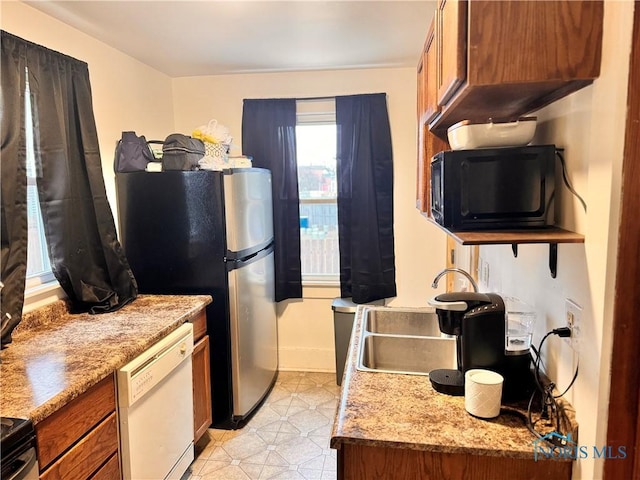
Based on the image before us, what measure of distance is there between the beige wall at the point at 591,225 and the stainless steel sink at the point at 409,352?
0.51 meters

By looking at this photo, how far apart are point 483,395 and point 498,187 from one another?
1.92 ft

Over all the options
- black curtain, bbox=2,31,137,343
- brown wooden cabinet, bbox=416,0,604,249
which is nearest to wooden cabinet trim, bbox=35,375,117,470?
black curtain, bbox=2,31,137,343

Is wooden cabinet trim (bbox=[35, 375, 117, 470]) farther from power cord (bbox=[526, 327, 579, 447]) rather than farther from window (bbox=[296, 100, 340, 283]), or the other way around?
window (bbox=[296, 100, 340, 283])

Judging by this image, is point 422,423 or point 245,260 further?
point 245,260

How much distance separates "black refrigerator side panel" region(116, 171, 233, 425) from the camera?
2.53 m

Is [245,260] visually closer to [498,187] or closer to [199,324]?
[199,324]

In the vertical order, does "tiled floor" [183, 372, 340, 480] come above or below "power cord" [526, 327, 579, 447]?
below

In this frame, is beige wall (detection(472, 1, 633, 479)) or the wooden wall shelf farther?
the wooden wall shelf

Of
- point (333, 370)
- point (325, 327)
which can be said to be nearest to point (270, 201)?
point (325, 327)

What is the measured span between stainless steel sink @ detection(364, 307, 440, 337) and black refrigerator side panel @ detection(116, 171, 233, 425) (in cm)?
94

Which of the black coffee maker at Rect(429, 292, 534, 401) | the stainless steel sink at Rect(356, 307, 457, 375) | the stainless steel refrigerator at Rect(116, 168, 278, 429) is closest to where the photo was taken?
the black coffee maker at Rect(429, 292, 534, 401)

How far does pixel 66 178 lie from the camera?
7.07 ft

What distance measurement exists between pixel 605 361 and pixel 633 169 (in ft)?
1.39

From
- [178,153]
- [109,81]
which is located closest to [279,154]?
[178,153]
